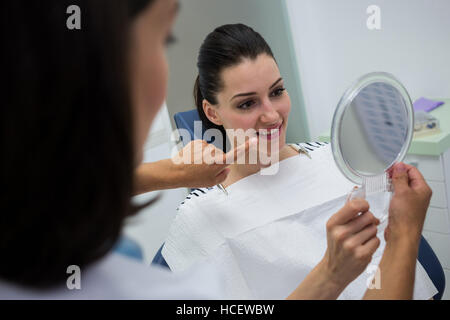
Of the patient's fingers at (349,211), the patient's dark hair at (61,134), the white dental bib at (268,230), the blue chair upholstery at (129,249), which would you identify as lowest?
the white dental bib at (268,230)

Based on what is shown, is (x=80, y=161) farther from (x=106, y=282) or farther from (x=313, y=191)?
(x=313, y=191)

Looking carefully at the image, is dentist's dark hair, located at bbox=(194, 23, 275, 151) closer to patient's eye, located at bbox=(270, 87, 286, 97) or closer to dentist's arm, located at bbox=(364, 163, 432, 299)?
patient's eye, located at bbox=(270, 87, 286, 97)

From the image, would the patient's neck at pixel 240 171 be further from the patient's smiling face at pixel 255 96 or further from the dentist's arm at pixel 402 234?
the dentist's arm at pixel 402 234

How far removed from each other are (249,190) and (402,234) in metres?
0.54

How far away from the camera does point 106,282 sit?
0.37 meters

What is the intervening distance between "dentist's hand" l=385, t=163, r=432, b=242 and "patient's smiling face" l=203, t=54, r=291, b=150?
0.43 meters

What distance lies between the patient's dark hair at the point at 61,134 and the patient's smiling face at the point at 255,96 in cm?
71

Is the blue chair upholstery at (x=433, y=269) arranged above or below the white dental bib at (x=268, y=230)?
below

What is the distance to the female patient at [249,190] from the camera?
99 centimetres

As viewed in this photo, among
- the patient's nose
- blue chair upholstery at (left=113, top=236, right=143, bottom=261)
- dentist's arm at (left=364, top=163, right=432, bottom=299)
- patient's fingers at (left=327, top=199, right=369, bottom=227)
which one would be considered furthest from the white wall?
blue chair upholstery at (left=113, top=236, right=143, bottom=261)

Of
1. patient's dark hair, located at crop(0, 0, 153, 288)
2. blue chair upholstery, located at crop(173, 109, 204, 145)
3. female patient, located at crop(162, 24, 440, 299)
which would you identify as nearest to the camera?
patient's dark hair, located at crop(0, 0, 153, 288)

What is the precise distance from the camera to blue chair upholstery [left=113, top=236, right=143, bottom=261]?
457 millimetres

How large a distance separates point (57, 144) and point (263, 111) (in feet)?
2.55

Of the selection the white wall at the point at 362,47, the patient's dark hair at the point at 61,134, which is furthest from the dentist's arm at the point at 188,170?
the white wall at the point at 362,47
